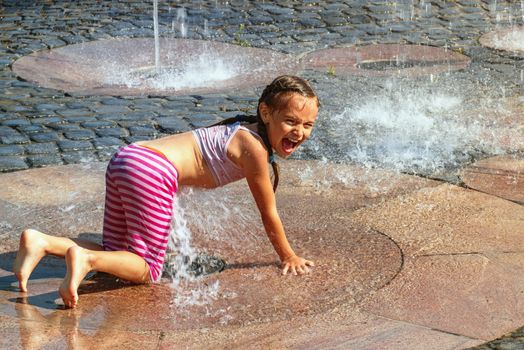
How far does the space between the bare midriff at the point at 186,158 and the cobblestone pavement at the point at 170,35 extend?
1.92 m

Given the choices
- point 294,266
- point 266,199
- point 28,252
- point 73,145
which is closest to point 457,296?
point 294,266

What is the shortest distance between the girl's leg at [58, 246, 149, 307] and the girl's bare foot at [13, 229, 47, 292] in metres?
0.20

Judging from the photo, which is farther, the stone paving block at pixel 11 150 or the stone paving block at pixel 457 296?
the stone paving block at pixel 11 150

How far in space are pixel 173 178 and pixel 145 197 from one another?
15 cm

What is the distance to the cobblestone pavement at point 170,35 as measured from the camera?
21.7ft

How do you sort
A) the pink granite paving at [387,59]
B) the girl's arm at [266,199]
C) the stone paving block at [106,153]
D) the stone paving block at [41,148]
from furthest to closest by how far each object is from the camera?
A: the pink granite paving at [387,59] < the stone paving block at [41,148] < the stone paving block at [106,153] < the girl's arm at [266,199]

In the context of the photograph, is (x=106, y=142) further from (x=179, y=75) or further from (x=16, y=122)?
(x=179, y=75)

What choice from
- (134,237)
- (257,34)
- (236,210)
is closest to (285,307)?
(134,237)

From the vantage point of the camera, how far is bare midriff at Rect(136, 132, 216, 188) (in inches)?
165

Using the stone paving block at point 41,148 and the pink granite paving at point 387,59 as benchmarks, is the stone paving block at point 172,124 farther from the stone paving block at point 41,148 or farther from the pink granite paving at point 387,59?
the pink granite paving at point 387,59

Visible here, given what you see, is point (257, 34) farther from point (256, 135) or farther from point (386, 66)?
point (256, 135)

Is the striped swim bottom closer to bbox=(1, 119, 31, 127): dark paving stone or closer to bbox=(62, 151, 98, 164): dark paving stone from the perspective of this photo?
bbox=(62, 151, 98, 164): dark paving stone

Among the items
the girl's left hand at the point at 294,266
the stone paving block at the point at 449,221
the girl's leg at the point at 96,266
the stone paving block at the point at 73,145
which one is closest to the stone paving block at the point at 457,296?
the stone paving block at the point at 449,221

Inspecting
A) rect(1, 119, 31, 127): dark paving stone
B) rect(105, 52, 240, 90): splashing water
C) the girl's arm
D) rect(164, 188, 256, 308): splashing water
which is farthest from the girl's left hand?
rect(105, 52, 240, 90): splashing water
